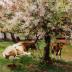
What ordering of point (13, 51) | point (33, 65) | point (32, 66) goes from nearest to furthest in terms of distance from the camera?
point (32, 66)
point (33, 65)
point (13, 51)

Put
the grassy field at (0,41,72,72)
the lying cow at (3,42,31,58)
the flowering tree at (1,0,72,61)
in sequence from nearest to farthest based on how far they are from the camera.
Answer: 1. the flowering tree at (1,0,72,61)
2. the grassy field at (0,41,72,72)
3. the lying cow at (3,42,31,58)

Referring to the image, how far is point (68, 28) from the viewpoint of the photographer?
15289mm

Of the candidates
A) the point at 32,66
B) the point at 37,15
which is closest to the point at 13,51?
the point at 32,66

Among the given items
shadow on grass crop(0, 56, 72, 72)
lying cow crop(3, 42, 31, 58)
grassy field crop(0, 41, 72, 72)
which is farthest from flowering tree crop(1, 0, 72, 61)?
lying cow crop(3, 42, 31, 58)

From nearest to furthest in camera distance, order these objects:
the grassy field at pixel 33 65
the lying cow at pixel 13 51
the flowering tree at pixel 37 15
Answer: the flowering tree at pixel 37 15
the grassy field at pixel 33 65
the lying cow at pixel 13 51

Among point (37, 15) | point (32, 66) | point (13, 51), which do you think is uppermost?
point (37, 15)

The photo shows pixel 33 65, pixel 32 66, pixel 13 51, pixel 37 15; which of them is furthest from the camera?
pixel 13 51

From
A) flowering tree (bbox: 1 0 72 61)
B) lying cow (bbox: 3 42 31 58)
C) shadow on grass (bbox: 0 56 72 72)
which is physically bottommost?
shadow on grass (bbox: 0 56 72 72)

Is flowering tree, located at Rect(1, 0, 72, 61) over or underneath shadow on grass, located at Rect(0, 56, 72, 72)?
over

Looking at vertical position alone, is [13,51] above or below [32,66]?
above

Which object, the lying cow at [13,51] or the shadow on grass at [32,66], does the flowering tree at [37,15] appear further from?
the lying cow at [13,51]

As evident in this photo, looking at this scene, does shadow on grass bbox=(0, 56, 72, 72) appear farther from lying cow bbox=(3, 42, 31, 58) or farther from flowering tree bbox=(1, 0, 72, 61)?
flowering tree bbox=(1, 0, 72, 61)

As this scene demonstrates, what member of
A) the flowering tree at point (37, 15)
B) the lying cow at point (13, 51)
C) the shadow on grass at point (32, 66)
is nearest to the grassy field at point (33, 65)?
the shadow on grass at point (32, 66)

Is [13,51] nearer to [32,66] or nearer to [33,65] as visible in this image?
[33,65]
